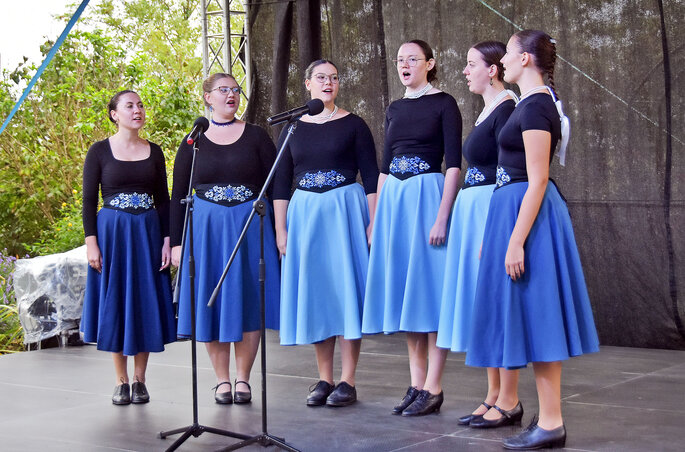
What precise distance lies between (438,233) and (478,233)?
0.23 metres

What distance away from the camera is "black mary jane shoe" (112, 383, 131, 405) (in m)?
4.41

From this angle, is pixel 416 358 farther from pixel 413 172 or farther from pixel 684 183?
pixel 684 183

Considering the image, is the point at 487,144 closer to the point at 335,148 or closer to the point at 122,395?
the point at 335,148

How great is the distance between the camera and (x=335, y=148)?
408 centimetres

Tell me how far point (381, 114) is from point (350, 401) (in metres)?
2.91

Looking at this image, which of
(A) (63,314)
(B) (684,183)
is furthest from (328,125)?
(A) (63,314)

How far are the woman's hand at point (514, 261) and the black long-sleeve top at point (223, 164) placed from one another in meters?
1.43

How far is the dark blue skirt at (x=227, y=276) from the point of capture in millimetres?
4164

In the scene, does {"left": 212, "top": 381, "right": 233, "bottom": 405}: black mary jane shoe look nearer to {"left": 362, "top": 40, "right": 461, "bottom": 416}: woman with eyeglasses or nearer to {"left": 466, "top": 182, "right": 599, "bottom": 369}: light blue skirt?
{"left": 362, "top": 40, "right": 461, "bottom": 416}: woman with eyeglasses

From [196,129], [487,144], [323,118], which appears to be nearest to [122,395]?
[196,129]

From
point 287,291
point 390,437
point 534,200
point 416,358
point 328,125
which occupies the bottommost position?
point 390,437

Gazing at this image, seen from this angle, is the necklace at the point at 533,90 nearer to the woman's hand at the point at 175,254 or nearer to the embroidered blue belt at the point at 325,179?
the embroidered blue belt at the point at 325,179

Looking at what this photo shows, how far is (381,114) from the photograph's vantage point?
21.8ft

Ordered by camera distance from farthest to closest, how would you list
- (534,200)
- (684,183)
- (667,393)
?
(684,183)
(667,393)
(534,200)
